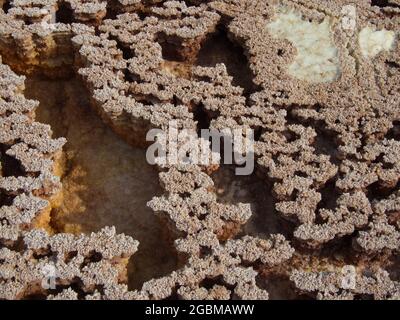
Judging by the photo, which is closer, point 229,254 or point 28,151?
A: point 229,254

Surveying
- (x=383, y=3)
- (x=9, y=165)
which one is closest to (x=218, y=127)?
(x=9, y=165)

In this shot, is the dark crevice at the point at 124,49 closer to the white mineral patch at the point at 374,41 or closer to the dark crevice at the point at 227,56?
the dark crevice at the point at 227,56

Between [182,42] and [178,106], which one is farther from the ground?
[182,42]

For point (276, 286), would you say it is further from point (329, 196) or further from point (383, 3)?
point (383, 3)
